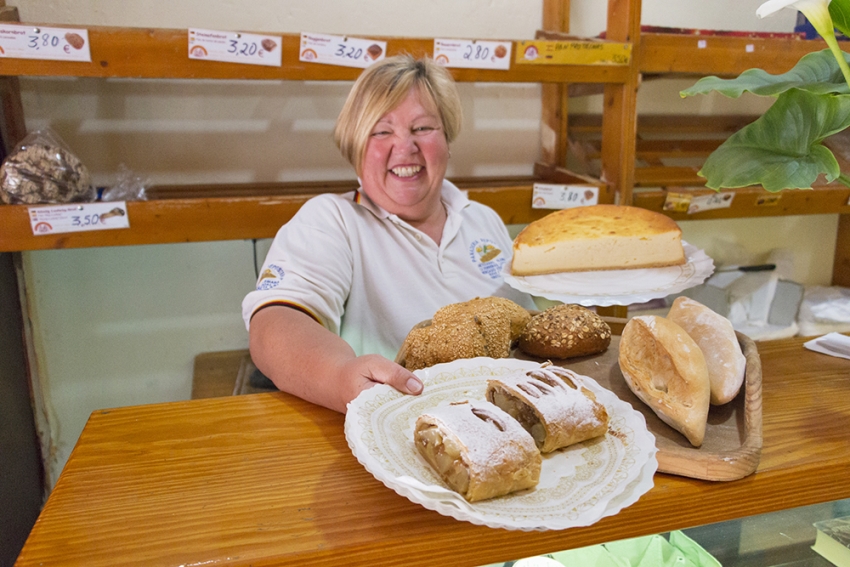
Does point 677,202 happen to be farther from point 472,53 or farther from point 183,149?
point 183,149

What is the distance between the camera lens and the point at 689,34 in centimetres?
206

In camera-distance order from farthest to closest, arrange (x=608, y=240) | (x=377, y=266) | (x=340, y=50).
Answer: (x=340, y=50)
(x=377, y=266)
(x=608, y=240)

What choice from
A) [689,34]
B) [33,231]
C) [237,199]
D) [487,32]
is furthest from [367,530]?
[487,32]

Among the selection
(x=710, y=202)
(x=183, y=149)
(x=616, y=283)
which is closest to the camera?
(x=616, y=283)

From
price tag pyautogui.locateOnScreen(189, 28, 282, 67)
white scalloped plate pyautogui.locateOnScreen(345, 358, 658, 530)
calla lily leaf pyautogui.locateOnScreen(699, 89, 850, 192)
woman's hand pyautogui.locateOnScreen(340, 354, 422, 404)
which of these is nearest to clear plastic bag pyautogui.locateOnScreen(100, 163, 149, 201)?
price tag pyautogui.locateOnScreen(189, 28, 282, 67)

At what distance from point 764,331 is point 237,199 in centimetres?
219

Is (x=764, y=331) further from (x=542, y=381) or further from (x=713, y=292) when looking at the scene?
(x=542, y=381)

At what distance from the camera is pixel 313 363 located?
980 mm

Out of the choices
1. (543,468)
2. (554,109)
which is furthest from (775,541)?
(554,109)

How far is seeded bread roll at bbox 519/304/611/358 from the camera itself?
102cm

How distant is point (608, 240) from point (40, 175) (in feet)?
5.03

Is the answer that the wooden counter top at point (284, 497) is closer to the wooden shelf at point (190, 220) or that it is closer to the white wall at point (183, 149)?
the wooden shelf at point (190, 220)

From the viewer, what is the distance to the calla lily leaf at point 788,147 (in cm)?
85

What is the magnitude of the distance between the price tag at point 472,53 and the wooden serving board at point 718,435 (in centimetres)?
113
